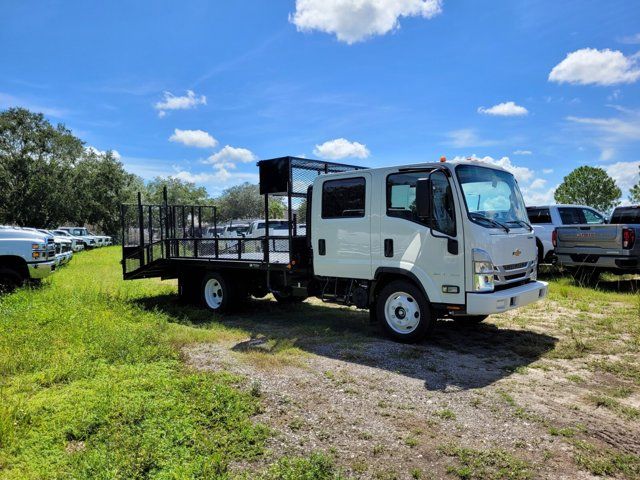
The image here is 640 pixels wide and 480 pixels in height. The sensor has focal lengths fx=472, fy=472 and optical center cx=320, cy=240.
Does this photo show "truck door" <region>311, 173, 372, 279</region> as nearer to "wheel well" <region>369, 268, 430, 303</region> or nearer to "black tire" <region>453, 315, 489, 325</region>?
"wheel well" <region>369, 268, 430, 303</region>

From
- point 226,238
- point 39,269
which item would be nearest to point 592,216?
point 226,238

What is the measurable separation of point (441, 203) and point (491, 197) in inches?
34.9

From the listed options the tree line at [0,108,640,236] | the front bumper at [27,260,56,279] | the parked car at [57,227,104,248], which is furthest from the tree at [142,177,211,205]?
the front bumper at [27,260,56,279]

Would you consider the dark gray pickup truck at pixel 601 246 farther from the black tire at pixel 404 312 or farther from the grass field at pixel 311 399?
the black tire at pixel 404 312

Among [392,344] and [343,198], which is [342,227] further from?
[392,344]

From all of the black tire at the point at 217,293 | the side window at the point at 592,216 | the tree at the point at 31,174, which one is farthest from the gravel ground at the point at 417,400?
the tree at the point at 31,174

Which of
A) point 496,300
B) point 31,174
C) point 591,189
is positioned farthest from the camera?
point 591,189

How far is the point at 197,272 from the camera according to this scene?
9859 mm

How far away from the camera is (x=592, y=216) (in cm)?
1457

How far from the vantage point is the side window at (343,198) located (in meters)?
6.95

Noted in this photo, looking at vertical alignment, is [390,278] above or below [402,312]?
above

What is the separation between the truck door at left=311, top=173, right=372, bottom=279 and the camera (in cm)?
687

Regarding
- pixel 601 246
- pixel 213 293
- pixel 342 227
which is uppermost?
pixel 342 227

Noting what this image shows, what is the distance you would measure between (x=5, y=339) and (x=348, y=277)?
4.83m
